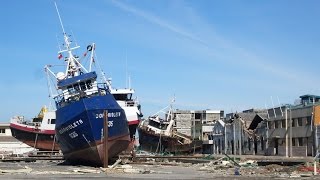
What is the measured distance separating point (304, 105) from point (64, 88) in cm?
3390

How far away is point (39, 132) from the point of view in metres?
86.8

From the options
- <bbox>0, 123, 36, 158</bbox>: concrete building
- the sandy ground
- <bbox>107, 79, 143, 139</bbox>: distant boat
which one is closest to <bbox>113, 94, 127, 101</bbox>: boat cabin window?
<bbox>107, 79, 143, 139</bbox>: distant boat

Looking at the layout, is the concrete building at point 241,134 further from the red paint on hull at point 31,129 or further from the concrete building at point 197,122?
the red paint on hull at point 31,129

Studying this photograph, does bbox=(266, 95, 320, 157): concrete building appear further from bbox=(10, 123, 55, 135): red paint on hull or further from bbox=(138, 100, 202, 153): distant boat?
bbox=(10, 123, 55, 135): red paint on hull

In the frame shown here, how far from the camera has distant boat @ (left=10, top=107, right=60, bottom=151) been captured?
86438 mm

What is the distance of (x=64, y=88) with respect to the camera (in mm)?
58062

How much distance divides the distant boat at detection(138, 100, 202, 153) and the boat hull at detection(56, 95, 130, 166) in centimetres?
5115

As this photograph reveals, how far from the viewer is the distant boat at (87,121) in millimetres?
48375

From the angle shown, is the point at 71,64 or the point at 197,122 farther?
the point at 197,122

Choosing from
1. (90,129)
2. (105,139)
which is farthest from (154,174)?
(90,129)

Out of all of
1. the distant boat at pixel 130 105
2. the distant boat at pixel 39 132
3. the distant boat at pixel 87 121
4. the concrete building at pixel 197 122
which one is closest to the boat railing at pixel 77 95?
the distant boat at pixel 87 121

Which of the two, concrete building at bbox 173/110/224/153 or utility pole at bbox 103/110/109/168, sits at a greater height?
concrete building at bbox 173/110/224/153

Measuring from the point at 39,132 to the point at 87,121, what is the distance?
136ft

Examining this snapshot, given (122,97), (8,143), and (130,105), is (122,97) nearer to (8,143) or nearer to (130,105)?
(130,105)
